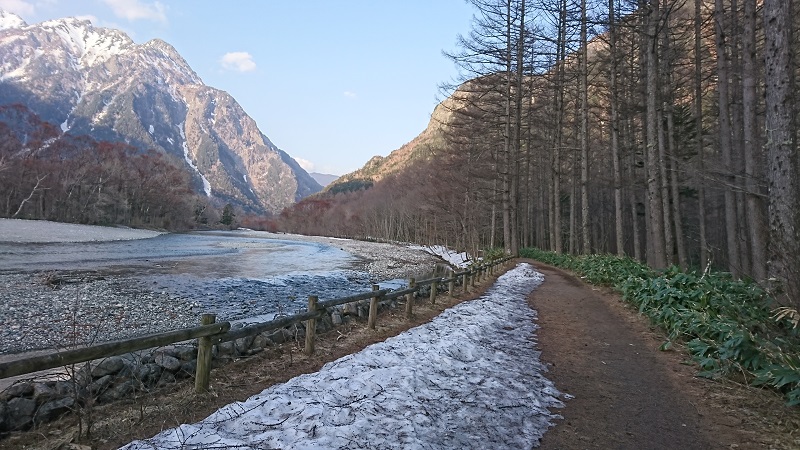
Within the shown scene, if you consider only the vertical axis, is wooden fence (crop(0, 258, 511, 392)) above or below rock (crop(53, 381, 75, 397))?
above

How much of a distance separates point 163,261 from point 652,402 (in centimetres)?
2714

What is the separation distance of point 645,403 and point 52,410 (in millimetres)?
6332

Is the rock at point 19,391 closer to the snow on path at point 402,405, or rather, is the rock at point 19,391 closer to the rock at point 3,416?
the rock at point 3,416

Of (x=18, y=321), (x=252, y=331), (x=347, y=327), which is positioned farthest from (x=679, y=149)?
(x=18, y=321)

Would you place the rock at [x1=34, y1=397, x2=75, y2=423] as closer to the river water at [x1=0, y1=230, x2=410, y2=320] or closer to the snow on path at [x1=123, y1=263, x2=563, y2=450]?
the snow on path at [x1=123, y1=263, x2=563, y2=450]

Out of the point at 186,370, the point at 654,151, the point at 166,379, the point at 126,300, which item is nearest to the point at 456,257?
the point at 654,151

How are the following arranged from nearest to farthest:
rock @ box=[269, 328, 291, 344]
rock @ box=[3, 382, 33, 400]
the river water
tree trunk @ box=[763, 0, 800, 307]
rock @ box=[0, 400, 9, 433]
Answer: rock @ box=[0, 400, 9, 433] < rock @ box=[3, 382, 33, 400] < tree trunk @ box=[763, 0, 800, 307] < rock @ box=[269, 328, 291, 344] < the river water

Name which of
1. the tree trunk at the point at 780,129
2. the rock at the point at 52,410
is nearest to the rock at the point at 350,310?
the rock at the point at 52,410

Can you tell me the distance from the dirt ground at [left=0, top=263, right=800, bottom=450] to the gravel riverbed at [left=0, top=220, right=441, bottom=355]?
285 cm

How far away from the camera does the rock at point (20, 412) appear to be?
13.8 ft

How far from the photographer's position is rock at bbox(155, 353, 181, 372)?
5898 mm

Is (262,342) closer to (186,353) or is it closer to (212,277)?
(186,353)

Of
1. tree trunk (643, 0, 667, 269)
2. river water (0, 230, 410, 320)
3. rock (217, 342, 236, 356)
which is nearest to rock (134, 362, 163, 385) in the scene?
rock (217, 342, 236, 356)

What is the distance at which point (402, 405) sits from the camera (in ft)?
13.3
